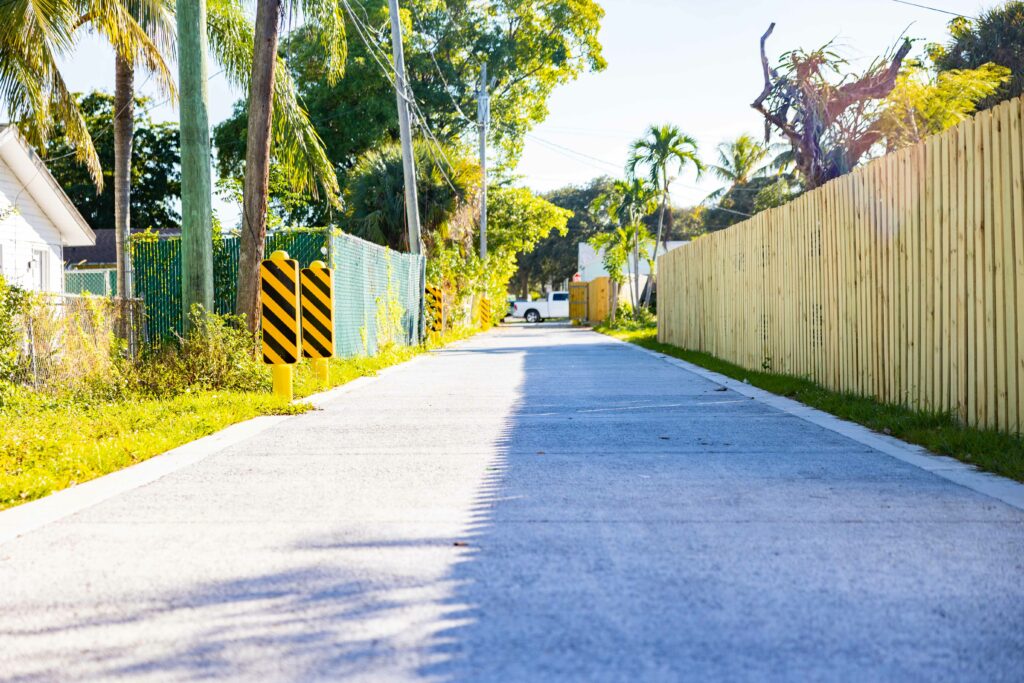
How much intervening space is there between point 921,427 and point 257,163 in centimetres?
843

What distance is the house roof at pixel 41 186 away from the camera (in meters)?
20.5

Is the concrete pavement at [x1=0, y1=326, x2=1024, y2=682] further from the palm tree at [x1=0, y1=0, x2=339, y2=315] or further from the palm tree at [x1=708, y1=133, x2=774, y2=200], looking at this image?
the palm tree at [x1=708, y1=133, x2=774, y2=200]

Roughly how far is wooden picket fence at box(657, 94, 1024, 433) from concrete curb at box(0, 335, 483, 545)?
5435 millimetres

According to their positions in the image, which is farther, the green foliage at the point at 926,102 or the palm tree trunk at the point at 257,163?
the green foliage at the point at 926,102

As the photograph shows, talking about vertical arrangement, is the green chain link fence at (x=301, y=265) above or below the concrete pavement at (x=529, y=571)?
above

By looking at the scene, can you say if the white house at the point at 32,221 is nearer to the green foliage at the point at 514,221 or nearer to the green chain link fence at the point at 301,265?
the green chain link fence at the point at 301,265

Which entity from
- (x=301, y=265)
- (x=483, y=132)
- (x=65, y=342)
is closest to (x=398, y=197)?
(x=483, y=132)

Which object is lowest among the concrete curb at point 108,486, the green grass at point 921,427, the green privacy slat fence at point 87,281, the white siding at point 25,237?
the concrete curb at point 108,486

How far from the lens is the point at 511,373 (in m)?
15.1

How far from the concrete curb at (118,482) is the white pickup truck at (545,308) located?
52961mm

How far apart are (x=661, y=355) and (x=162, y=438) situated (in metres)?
13.1

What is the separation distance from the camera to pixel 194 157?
11.6 metres

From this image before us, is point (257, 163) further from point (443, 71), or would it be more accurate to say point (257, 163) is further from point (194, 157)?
point (443, 71)

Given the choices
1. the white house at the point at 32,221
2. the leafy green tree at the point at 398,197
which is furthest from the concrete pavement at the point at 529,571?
the leafy green tree at the point at 398,197
